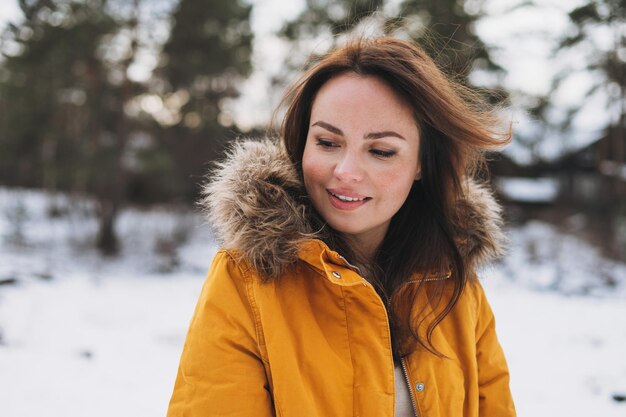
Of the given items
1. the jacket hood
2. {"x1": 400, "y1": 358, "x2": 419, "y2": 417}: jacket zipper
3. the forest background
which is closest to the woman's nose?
the jacket hood

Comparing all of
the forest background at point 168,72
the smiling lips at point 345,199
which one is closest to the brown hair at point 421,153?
the smiling lips at point 345,199

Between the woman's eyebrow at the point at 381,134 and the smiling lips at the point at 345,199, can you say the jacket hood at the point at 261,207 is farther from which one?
the woman's eyebrow at the point at 381,134

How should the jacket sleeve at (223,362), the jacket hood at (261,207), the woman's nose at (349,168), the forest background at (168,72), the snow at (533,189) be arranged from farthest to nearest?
the snow at (533,189) < the forest background at (168,72) < the woman's nose at (349,168) < the jacket hood at (261,207) < the jacket sleeve at (223,362)

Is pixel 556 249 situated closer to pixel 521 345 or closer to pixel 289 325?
pixel 521 345

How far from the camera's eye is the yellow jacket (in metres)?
1.35

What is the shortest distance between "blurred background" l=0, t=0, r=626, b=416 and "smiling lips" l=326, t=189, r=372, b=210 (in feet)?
2.47

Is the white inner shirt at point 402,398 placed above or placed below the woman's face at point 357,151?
below

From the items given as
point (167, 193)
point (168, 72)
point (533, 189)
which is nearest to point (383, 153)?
point (168, 72)

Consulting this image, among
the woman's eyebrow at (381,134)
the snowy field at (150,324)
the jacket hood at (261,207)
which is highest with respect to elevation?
the woman's eyebrow at (381,134)

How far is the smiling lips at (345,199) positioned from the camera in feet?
5.40

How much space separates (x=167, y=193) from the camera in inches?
776

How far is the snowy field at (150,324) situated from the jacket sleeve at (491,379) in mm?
337

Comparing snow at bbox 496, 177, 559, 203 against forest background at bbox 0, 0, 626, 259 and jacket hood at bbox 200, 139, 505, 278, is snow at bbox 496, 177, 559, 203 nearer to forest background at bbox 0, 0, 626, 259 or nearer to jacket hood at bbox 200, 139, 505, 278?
forest background at bbox 0, 0, 626, 259

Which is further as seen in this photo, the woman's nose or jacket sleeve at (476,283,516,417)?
jacket sleeve at (476,283,516,417)
